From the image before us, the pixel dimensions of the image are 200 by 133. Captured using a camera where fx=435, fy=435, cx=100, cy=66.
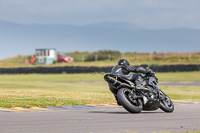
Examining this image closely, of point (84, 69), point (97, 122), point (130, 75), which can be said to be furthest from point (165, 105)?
point (84, 69)

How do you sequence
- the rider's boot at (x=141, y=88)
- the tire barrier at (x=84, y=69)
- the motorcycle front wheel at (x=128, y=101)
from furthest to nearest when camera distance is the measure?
the tire barrier at (x=84, y=69) < the rider's boot at (x=141, y=88) < the motorcycle front wheel at (x=128, y=101)

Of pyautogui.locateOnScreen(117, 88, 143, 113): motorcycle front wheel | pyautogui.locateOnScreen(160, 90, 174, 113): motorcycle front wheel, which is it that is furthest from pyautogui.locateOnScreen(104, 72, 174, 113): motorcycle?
pyautogui.locateOnScreen(160, 90, 174, 113): motorcycle front wheel

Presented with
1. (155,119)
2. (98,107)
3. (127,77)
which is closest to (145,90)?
(127,77)

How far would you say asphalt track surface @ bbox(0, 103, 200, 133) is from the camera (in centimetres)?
864

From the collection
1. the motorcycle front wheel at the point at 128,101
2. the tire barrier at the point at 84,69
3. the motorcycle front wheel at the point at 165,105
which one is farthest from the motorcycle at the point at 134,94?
the tire barrier at the point at 84,69

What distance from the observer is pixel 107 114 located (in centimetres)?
1164

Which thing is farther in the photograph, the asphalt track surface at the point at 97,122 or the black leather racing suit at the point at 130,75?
the black leather racing suit at the point at 130,75

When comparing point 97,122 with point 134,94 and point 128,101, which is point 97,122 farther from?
point 134,94

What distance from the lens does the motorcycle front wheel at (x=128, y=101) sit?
441 inches

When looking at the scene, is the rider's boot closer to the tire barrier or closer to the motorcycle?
the motorcycle

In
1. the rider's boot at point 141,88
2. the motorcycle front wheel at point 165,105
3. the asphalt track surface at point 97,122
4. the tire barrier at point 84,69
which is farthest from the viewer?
the tire barrier at point 84,69

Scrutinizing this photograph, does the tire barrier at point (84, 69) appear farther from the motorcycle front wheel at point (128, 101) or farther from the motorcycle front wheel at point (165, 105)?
the motorcycle front wheel at point (128, 101)

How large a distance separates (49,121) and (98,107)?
3.90m

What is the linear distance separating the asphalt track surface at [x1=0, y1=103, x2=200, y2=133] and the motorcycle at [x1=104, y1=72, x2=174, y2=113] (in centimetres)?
29
